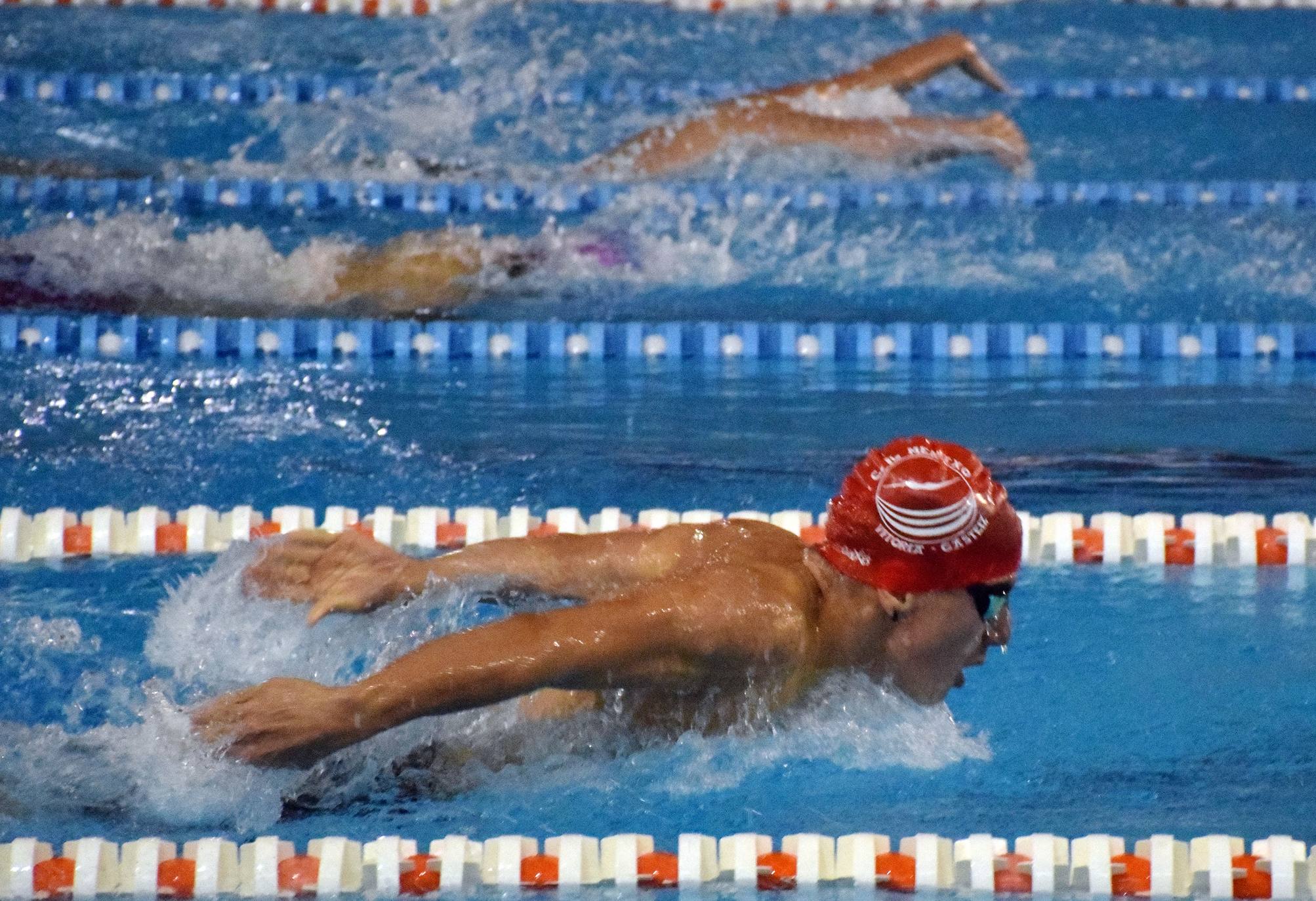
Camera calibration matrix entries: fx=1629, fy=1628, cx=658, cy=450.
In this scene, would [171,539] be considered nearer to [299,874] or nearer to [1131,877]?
[299,874]

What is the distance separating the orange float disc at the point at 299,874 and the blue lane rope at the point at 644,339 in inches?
92.7

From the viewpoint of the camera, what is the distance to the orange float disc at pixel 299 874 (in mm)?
2516

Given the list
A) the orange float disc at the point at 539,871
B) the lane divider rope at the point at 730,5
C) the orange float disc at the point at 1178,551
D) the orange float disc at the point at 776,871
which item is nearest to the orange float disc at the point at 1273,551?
the orange float disc at the point at 1178,551

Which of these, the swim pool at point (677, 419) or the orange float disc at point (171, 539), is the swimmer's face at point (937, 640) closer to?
the swim pool at point (677, 419)

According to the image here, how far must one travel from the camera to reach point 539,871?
2613 millimetres

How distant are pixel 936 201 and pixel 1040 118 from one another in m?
1.12

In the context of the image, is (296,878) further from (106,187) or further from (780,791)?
(106,187)

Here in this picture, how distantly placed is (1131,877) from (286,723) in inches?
54.6

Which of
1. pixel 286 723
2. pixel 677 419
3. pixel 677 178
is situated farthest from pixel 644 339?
pixel 286 723

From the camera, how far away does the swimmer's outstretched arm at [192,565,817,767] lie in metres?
2.11

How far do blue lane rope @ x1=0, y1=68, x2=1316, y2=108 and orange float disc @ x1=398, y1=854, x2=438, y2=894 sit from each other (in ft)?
14.7

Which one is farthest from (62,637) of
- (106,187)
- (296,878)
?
(106,187)

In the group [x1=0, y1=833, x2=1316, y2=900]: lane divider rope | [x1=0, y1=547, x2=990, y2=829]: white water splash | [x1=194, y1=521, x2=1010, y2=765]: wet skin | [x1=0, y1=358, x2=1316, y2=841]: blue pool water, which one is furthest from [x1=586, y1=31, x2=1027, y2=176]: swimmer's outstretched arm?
[x1=0, y1=833, x2=1316, y2=900]: lane divider rope

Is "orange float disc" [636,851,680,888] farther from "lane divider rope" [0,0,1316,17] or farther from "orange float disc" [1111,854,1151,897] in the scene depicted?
"lane divider rope" [0,0,1316,17]
